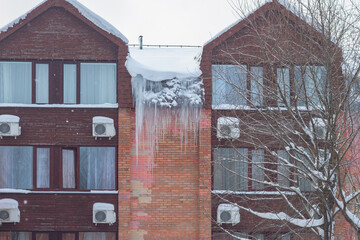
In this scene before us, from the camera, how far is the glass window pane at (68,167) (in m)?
11.3

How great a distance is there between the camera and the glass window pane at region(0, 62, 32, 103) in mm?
11367

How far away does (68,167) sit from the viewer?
11.4 metres

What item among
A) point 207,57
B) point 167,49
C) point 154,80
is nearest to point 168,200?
point 154,80

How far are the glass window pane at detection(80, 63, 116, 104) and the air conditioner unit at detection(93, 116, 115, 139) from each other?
714 mm

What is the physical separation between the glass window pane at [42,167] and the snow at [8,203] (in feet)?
2.42

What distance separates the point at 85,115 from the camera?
11.2m

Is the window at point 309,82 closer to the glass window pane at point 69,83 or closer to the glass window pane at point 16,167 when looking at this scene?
the glass window pane at point 69,83

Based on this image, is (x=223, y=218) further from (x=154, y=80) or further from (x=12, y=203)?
(x=12, y=203)

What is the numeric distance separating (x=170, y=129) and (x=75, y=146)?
2780 mm

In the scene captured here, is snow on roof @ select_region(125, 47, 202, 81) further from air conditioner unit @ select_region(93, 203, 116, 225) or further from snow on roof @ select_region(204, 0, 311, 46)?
air conditioner unit @ select_region(93, 203, 116, 225)

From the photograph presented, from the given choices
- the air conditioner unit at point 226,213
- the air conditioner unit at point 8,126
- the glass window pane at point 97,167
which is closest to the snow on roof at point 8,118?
the air conditioner unit at point 8,126

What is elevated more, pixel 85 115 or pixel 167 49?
pixel 167 49

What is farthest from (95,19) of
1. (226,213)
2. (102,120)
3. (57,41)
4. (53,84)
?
(226,213)

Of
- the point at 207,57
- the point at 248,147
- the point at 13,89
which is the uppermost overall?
the point at 207,57
